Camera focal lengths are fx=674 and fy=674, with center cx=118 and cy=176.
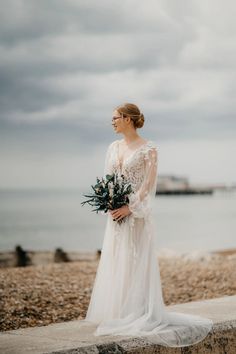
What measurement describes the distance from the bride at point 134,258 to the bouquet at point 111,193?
6 cm

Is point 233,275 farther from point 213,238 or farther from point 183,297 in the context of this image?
point 213,238

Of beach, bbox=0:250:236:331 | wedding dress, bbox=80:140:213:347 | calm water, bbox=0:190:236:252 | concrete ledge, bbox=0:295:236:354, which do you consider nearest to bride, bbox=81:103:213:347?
wedding dress, bbox=80:140:213:347

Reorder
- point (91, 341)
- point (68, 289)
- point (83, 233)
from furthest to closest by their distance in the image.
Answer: point (83, 233)
point (68, 289)
point (91, 341)

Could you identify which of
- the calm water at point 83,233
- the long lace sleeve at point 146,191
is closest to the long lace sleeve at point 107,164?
the long lace sleeve at point 146,191

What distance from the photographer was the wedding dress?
6012mm

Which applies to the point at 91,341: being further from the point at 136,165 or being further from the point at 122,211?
the point at 136,165

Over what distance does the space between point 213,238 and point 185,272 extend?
41731 millimetres

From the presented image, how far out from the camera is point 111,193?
19.9 ft

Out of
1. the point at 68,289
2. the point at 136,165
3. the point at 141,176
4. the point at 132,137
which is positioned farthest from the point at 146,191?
the point at 68,289

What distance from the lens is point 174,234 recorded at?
2299 inches

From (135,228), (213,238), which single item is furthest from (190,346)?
(213,238)

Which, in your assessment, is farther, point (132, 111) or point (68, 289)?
point (68, 289)

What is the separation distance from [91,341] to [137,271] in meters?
0.91

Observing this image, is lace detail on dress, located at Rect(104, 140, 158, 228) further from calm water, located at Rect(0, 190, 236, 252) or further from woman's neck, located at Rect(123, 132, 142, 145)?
calm water, located at Rect(0, 190, 236, 252)
